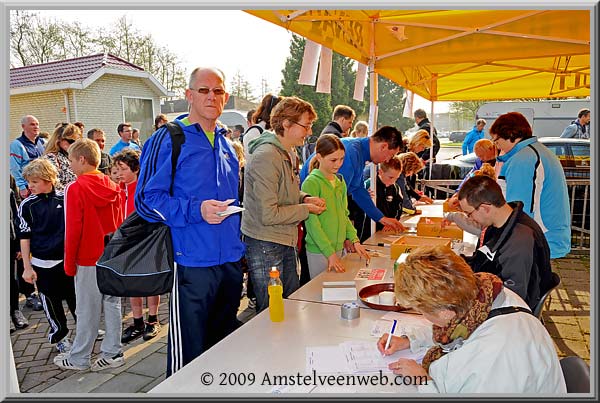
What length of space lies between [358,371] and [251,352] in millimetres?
410

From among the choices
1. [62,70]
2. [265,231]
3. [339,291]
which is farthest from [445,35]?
[62,70]

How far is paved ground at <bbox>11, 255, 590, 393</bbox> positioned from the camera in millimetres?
3064

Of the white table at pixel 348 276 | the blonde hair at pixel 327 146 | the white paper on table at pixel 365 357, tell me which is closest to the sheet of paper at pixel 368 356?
the white paper on table at pixel 365 357

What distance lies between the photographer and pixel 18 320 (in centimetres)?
417

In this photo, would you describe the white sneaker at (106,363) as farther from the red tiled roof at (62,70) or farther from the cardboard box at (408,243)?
the red tiled roof at (62,70)

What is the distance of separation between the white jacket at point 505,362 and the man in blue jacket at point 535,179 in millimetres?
1921

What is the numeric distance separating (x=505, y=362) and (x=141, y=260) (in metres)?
1.54

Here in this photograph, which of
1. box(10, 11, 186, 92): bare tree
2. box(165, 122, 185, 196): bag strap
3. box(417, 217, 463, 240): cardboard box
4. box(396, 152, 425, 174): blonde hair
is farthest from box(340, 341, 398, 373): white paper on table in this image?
box(10, 11, 186, 92): bare tree

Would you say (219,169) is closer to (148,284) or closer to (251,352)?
(148,284)

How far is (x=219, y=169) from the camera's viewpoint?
2.25 meters

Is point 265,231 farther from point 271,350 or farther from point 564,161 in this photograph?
point 564,161

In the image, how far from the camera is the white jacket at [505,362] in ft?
4.25

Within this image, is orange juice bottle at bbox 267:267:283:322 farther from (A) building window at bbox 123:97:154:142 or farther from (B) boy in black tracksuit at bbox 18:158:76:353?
(A) building window at bbox 123:97:154:142

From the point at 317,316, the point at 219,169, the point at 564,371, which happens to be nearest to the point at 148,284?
the point at 219,169
